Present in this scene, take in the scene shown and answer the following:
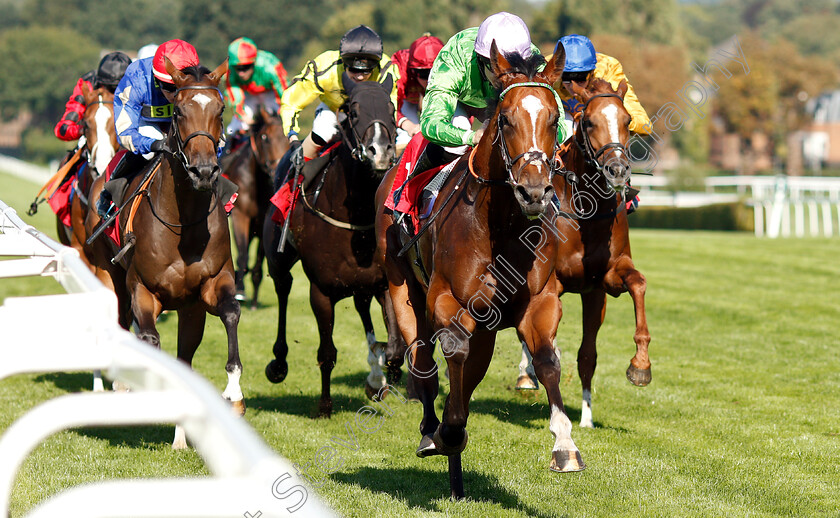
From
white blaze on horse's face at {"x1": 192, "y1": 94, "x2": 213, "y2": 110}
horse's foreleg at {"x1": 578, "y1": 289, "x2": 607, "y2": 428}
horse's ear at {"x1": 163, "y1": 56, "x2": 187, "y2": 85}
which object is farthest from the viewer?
horse's foreleg at {"x1": 578, "y1": 289, "x2": 607, "y2": 428}

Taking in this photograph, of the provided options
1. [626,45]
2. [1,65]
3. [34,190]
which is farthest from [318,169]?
[1,65]

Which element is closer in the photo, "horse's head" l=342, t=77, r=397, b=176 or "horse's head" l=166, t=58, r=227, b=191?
"horse's head" l=166, t=58, r=227, b=191

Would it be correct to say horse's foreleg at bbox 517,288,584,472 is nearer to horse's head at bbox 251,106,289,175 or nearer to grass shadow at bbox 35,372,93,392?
grass shadow at bbox 35,372,93,392

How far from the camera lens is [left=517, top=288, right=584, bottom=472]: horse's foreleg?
12.9ft

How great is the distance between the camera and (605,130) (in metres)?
5.84

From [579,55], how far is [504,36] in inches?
69.0

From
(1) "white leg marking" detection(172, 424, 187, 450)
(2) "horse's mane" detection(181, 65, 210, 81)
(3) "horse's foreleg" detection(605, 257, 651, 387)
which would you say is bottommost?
(1) "white leg marking" detection(172, 424, 187, 450)

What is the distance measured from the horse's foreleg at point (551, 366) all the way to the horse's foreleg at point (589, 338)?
2032 mm

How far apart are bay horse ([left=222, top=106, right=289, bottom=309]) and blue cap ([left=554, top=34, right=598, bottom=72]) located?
476 centimetres

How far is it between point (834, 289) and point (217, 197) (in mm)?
9945

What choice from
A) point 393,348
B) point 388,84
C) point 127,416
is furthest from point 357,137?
point 127,416

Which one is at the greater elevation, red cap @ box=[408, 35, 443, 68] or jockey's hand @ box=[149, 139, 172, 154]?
red cap @ box=[408, 35, 443, 68]

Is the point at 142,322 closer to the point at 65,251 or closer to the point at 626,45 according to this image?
the point at 65,251

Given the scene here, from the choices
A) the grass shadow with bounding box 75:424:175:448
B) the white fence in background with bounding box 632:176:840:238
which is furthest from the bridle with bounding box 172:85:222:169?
the white fence in background with bounding box 632:176:840:238
